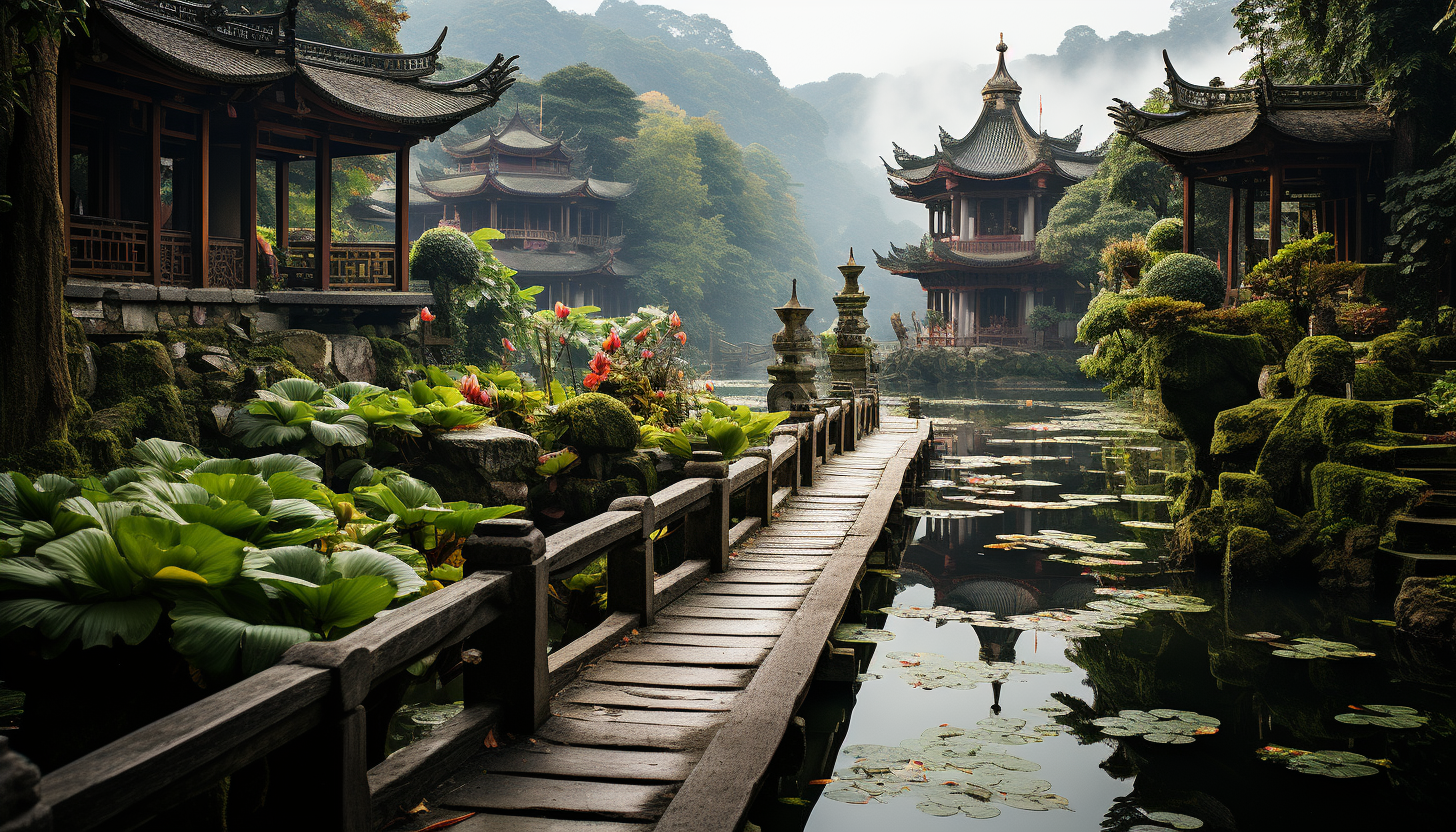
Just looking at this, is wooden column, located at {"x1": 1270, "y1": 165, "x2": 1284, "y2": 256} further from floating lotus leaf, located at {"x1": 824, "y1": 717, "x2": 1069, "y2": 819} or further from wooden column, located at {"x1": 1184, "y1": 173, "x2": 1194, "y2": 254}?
floating lotus leaf, located at {"x1": 824, "y1": 717, "x2": 1069, "y2": 819}

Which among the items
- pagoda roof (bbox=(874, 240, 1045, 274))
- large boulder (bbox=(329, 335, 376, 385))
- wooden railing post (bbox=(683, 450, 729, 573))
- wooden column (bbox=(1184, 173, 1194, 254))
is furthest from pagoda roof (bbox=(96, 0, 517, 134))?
pagoda roof (bbox=(874, 240, 1045, 274))

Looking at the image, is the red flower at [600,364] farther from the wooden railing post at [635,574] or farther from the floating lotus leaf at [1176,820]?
the floating lotus leaf at [1176,820]

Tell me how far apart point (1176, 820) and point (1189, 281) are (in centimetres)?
921

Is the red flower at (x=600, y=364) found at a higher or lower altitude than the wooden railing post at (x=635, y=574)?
higher

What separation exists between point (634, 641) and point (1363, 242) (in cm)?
1707

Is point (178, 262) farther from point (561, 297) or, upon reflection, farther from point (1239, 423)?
point (561, 297)

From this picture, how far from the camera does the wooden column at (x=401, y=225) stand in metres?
14.7

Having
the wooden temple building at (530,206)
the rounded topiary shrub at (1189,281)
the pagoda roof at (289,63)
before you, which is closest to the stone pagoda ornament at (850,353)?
the rounded topiary shrub at (1189,281)

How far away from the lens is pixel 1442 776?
4.37 m

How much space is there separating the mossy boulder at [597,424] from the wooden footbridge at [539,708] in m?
2.74

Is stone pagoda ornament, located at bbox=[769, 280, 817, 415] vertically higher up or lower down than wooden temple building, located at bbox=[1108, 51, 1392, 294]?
lower down

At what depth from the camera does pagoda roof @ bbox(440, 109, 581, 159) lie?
4075 cm

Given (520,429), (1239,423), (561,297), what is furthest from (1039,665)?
(561,297)

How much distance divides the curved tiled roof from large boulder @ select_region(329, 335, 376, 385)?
27349mm
